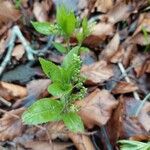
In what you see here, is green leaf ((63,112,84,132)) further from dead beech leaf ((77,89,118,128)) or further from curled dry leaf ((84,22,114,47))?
curled dry leaf ((84,22,114,47))

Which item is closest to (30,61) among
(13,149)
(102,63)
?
(102,63)

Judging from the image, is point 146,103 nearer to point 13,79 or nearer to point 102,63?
Result: point 102,63

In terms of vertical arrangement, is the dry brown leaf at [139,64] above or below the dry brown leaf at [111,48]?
below

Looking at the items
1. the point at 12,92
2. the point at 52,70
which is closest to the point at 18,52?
the point at 12,92

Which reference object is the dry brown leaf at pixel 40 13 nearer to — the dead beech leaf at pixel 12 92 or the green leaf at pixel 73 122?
the dead beech leaf at pixel 12 92

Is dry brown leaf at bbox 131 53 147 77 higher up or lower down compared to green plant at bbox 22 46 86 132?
higher up

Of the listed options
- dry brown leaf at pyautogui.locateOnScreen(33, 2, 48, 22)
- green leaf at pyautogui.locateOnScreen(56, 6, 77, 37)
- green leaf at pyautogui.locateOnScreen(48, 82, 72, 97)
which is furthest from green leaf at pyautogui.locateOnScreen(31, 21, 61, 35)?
dry brown leaf at pyautogui.locateOnScreen(33, 2, 48, 22)

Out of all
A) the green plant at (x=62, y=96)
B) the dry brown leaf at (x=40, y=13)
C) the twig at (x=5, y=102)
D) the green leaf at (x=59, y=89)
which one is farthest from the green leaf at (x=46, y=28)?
the dry brown leaf at (x=40, y=13)
